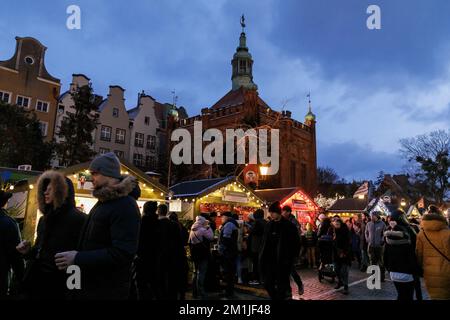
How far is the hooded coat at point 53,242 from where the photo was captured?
2863 mm

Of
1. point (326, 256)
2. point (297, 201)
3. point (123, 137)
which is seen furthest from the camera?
point (123, 137)

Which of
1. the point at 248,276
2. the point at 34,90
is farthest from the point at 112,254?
the point at 34,90

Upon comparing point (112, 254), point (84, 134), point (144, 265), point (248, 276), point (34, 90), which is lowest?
point (248, 276)

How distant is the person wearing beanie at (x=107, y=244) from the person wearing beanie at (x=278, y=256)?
3484mm

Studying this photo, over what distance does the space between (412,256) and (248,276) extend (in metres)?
5.33

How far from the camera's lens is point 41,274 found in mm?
2867

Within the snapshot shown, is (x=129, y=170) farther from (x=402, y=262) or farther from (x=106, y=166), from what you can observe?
(x=106, y=166)

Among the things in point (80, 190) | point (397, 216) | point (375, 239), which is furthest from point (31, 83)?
point (397, 216)

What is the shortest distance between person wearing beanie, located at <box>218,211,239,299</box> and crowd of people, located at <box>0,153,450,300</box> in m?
0.02

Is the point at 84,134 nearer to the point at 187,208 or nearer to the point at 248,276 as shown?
the point at 187,208

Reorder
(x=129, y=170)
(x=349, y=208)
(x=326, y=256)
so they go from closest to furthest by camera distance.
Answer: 1. (x=326, y=256)
2. (x=129, y=170)
3. (x=349, y=208)

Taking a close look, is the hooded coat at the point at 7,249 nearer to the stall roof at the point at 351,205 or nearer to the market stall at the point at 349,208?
the market stall at the point at 349,208

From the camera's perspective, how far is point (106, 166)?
2.71m

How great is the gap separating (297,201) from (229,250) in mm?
13592
